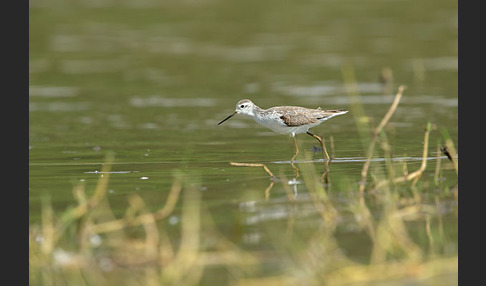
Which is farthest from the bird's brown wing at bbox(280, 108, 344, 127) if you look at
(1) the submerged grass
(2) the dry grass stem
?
(1) the submerged grass

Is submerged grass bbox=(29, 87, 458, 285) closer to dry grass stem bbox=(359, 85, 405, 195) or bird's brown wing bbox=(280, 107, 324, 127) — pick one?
dry grass stem bbox=(359, 85, 405, 195)

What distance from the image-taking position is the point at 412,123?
50.7 ft

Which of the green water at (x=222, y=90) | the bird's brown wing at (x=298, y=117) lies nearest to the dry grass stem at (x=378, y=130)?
the green water at (x=222, y=90)

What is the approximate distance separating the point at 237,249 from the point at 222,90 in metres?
11.1

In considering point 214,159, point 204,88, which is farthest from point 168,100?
point 214,159

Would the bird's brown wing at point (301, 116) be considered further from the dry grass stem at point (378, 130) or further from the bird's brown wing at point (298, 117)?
the dry grass stem at point (378, 130)

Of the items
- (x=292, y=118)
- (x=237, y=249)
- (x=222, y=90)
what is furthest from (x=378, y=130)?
(x=222, y=90)

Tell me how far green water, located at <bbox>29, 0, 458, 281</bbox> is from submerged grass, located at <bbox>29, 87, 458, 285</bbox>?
17cm

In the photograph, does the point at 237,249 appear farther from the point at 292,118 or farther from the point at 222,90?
the point at 222,90

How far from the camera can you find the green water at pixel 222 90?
36.7 feet

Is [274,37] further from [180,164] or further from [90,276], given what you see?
[90,276]

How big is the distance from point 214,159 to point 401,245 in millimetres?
5252

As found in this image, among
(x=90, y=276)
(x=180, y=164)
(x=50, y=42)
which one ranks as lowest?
(x=90, y=276)

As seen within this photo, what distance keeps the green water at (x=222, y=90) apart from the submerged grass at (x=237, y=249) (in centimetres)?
17
